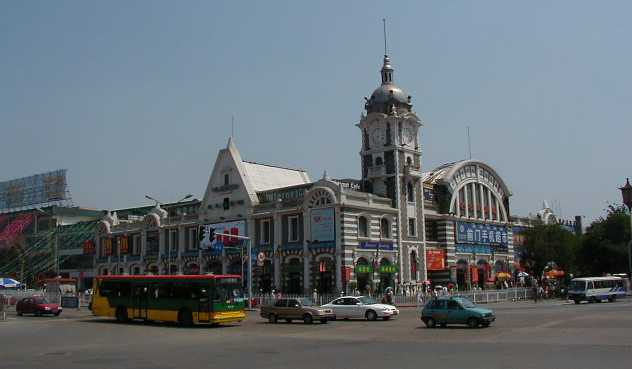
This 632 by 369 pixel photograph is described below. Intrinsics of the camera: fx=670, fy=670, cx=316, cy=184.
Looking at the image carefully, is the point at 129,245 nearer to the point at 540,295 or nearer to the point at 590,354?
the point at 540,295

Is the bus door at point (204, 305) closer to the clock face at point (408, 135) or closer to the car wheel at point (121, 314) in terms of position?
the car wheel at point (121, 314)

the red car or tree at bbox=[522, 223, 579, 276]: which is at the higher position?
tree at bbox=[522, 223, 579, 276]

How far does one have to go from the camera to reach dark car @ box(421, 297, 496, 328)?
1182 inches

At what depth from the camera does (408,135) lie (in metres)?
66.8

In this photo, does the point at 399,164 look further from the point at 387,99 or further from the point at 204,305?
the point at 204,305

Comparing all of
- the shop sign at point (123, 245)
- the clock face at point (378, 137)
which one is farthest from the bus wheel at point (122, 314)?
the shop sign at point (123, 245)

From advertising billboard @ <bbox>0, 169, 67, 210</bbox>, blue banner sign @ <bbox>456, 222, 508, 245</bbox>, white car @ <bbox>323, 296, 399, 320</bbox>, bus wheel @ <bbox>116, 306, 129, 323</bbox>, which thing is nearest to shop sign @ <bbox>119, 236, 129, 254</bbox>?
advertising billboard @ <bbox>0, 169, 67, 210</bbox>

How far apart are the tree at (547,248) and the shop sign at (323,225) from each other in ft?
90.7

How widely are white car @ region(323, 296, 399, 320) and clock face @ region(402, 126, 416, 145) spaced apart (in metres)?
30.7

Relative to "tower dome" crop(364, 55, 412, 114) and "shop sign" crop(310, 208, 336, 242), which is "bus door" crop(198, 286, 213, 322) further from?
"tower dome" crop(364, 55, 412, 114)

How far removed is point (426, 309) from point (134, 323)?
16.7m

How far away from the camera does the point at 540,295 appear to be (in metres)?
59.7

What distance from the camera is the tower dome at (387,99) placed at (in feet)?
219

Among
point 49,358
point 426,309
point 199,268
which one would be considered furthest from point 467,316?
point 199,268
